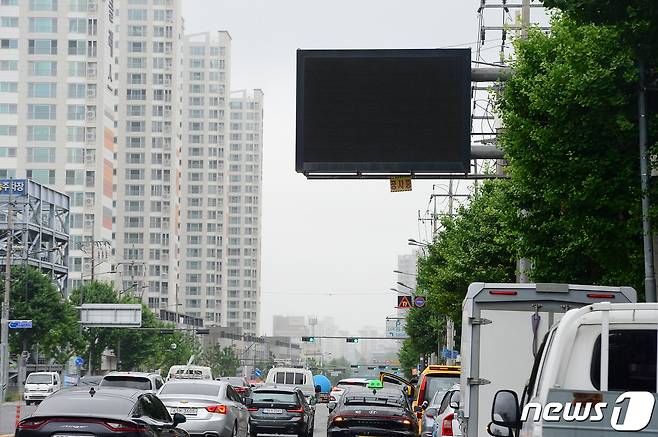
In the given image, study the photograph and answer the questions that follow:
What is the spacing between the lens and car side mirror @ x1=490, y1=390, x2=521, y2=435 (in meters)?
9.16

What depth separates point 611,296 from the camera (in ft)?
54.2

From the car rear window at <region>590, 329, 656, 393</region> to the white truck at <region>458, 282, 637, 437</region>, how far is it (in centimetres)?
701

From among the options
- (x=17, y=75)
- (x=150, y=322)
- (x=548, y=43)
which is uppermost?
(x=17, y=75)

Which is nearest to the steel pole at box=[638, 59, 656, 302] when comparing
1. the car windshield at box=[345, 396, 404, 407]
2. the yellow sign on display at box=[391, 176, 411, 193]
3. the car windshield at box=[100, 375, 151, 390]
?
the car windshield at box=[345, 396, 404, 407]

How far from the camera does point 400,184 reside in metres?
33.7

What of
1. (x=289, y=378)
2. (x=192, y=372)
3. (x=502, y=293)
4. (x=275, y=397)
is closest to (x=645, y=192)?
(x=502, y=293)

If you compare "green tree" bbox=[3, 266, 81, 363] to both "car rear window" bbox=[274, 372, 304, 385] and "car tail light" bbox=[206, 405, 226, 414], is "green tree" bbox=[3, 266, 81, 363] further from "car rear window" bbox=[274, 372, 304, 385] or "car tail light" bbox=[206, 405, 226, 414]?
"car tail light" bbox=[206, 405, 226, 414]

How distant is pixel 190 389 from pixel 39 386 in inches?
1875

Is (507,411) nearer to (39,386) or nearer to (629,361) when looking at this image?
(629,361)

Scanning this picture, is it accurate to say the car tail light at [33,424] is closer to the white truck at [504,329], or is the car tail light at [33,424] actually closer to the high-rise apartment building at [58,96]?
the white truck at [504,329]

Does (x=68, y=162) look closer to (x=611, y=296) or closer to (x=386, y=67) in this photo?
(x=386, y=67)

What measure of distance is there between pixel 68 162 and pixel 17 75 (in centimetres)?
1148

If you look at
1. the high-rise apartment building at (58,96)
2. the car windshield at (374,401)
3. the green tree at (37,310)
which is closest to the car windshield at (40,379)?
the green tree at (37,310)

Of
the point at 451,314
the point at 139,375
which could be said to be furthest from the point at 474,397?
the point at 451,314
